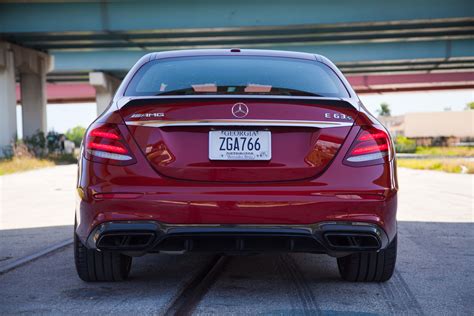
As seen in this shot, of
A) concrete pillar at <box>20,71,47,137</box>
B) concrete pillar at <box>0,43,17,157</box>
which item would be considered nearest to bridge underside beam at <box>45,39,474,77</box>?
→ concrete pillar at <box>20,71,47,137</box>

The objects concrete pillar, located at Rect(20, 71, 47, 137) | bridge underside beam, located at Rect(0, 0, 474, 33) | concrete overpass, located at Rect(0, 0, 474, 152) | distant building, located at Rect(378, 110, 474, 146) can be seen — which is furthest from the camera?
distant building, located at Rect(378, 110, 474, 146)

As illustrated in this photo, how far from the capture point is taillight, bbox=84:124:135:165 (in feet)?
12.7

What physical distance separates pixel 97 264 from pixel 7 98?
25828 millimetres

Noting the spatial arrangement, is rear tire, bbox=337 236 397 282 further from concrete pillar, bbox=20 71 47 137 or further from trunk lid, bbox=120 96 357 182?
concrete pillar, bbox=20 71 47 137

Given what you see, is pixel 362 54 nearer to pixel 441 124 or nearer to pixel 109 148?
pixel 109 148

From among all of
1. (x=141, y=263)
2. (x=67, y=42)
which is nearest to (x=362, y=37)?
(x=67, y=42)

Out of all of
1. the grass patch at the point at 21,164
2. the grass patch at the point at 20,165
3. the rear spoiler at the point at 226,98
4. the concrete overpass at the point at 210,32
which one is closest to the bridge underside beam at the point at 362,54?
the concrete overpass at the point at 210,32

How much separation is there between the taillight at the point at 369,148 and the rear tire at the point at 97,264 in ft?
5.31

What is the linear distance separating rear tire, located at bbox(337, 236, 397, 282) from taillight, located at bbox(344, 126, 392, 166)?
27.3 inches

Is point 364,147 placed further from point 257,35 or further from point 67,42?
point 67,42

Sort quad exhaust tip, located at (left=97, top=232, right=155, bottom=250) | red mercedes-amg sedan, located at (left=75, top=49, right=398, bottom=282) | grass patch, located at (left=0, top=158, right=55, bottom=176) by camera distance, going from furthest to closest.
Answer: grass patch, located at (left=0, top=158, right=55, bottom=176), quad exhaust tip, located at (left=97, top=232, right=155, bottom=250), red mercedes-amg sedan, located at (left=75, top=49, right=398, bottom=282)

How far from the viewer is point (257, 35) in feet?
90.9

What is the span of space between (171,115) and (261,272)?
1634 millimetres

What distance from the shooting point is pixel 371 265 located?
4.49m
